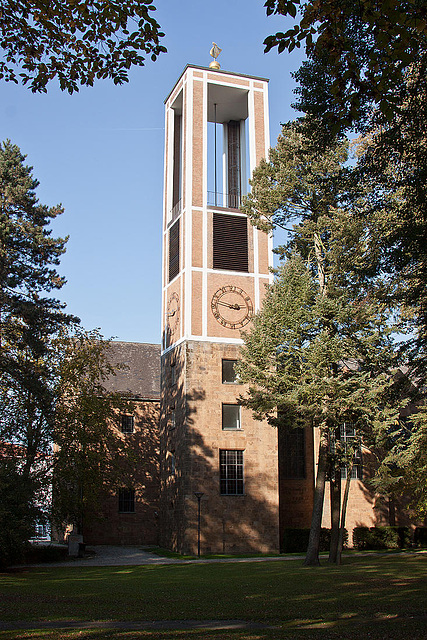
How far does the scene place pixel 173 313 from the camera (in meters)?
34.8

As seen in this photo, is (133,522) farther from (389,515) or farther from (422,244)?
(422,244)

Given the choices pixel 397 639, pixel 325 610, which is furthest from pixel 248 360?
pixel 397 639

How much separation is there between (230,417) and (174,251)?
10.0 m

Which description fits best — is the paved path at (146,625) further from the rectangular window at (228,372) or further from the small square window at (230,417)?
the rectangular window at (228,372)

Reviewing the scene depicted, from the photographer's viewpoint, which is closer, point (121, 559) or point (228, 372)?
point (121, 559)

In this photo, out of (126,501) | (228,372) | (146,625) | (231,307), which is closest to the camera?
(146,625)

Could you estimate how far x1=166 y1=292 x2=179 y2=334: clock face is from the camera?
34.4 metres

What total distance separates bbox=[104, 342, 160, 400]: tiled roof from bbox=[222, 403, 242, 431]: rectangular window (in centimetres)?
916

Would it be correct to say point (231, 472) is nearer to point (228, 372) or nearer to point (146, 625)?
point (228, 372)

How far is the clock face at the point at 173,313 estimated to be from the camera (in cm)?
3438

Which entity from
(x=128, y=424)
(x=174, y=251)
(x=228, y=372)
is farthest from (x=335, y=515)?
(x=128, y=424)

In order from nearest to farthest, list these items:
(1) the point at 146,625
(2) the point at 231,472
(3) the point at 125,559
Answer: (1) the point at 146,625 < (3) the point at 125,559 < (2) the point at 231,472

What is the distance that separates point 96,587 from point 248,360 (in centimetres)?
1026

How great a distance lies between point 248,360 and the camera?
23672 millimetres
